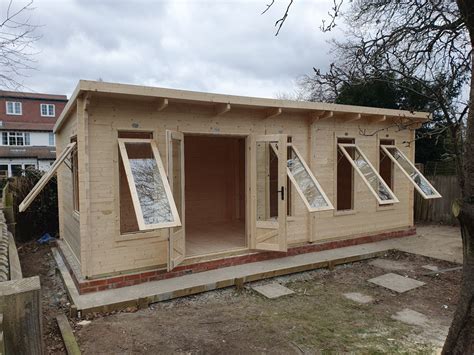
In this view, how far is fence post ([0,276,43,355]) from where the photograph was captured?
1627 mm

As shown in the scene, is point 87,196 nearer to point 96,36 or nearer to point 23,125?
point 96,36

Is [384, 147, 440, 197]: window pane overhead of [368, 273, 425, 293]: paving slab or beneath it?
overhead

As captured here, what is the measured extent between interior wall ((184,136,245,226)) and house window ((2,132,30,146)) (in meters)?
26.6

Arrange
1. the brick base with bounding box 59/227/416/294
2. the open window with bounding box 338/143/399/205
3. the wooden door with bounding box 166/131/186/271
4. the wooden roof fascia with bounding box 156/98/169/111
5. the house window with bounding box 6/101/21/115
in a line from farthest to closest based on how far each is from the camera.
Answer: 1. the house window with bounding box 6/101/21/115
2. the open window with bounding box 338/143/399/205
3. the wooden door with bounding box 166/131/186/271
4. the wooden roof fascia with bounding box 156/98/169/111
5. the brick base with bounding box 59/227/416/294

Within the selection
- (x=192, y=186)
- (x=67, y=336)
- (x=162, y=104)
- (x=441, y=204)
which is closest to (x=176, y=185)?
(x=162, y=104)

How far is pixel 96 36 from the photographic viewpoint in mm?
7164

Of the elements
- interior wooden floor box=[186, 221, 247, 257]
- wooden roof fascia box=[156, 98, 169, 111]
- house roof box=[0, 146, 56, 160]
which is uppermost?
house roof box=[0, 146, 56, 160]

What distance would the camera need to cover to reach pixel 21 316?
1660 millimetres

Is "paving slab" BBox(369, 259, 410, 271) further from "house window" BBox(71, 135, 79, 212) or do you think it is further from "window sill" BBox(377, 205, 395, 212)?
"house window" BBox(71, 135, 79, 212)

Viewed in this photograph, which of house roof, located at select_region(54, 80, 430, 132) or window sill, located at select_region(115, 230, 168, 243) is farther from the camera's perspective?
window sill, located at select_region(115, 230, 168, 243)

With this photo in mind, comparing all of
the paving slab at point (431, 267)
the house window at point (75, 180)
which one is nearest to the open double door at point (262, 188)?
the house window at point (75, 180)

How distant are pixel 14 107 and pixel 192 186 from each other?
3110cm

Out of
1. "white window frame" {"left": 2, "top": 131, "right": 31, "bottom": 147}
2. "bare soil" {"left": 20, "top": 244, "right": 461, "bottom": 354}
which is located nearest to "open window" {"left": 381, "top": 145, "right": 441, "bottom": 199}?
"bare soil" {"left": 20, "top": 244, "right": 461, "bottom": 354}

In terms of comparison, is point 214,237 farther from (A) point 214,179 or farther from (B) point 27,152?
(B) point 27,152
